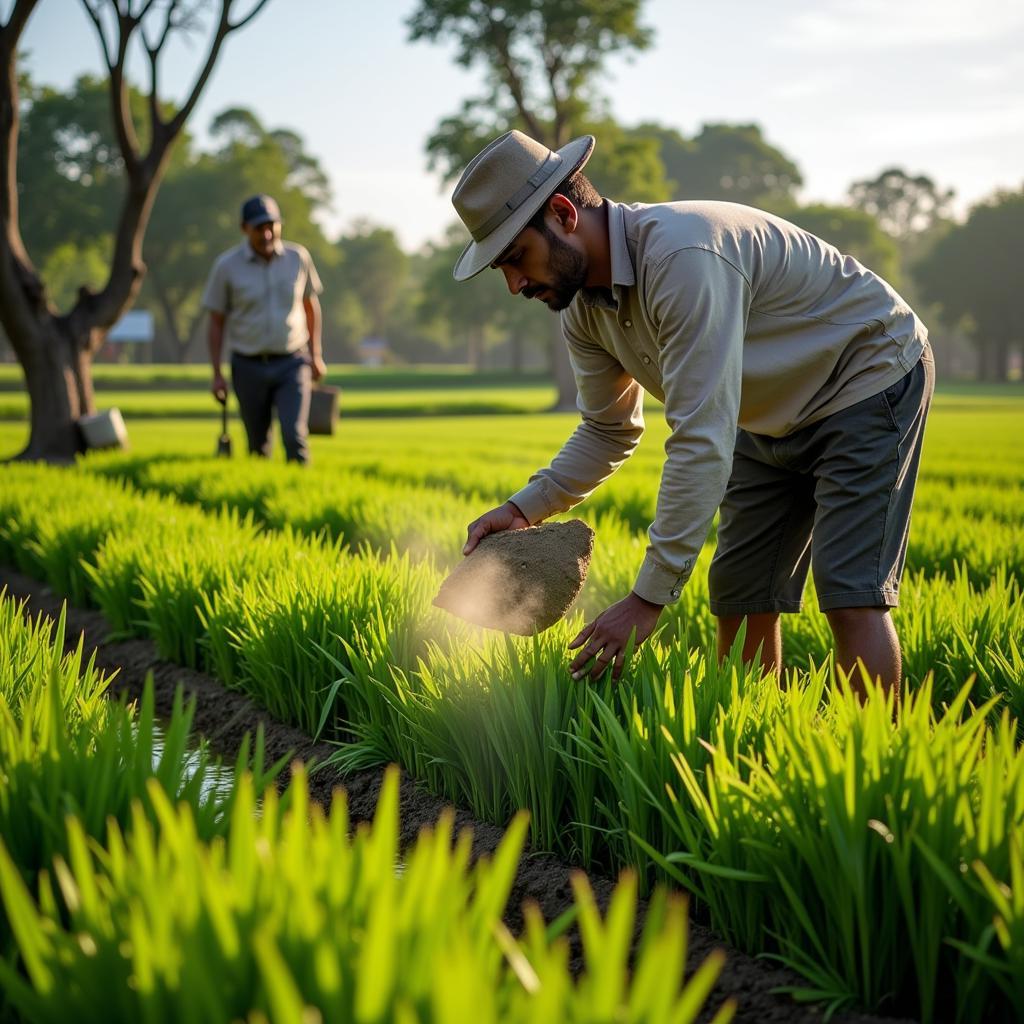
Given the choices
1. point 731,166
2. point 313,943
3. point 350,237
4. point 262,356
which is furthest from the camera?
point 350,237

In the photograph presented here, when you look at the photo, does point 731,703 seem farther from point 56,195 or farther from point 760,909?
point 56,195

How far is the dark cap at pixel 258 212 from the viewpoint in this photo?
759 cm

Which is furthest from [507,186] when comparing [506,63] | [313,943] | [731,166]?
[731,166]

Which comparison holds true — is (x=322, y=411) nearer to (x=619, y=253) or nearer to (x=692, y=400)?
(x=619, y=253)

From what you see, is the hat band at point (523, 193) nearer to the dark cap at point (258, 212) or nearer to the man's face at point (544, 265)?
the man's face at point (544, 265)

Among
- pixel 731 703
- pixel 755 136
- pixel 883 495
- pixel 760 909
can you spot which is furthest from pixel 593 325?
pixel 755 136

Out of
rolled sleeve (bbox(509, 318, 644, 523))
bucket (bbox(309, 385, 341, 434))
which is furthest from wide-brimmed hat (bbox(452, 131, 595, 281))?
bucket (bbox(309, 385, 341, 434))

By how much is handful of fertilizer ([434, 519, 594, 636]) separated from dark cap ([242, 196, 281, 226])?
5.31 meters

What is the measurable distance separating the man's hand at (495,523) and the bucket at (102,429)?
9428 mm

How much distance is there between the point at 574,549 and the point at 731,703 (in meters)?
0.68

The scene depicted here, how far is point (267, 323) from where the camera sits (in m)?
7.93

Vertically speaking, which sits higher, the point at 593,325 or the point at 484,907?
the point at 593,325

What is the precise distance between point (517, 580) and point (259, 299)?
5.73m

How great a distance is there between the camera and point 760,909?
2064 millimetres
